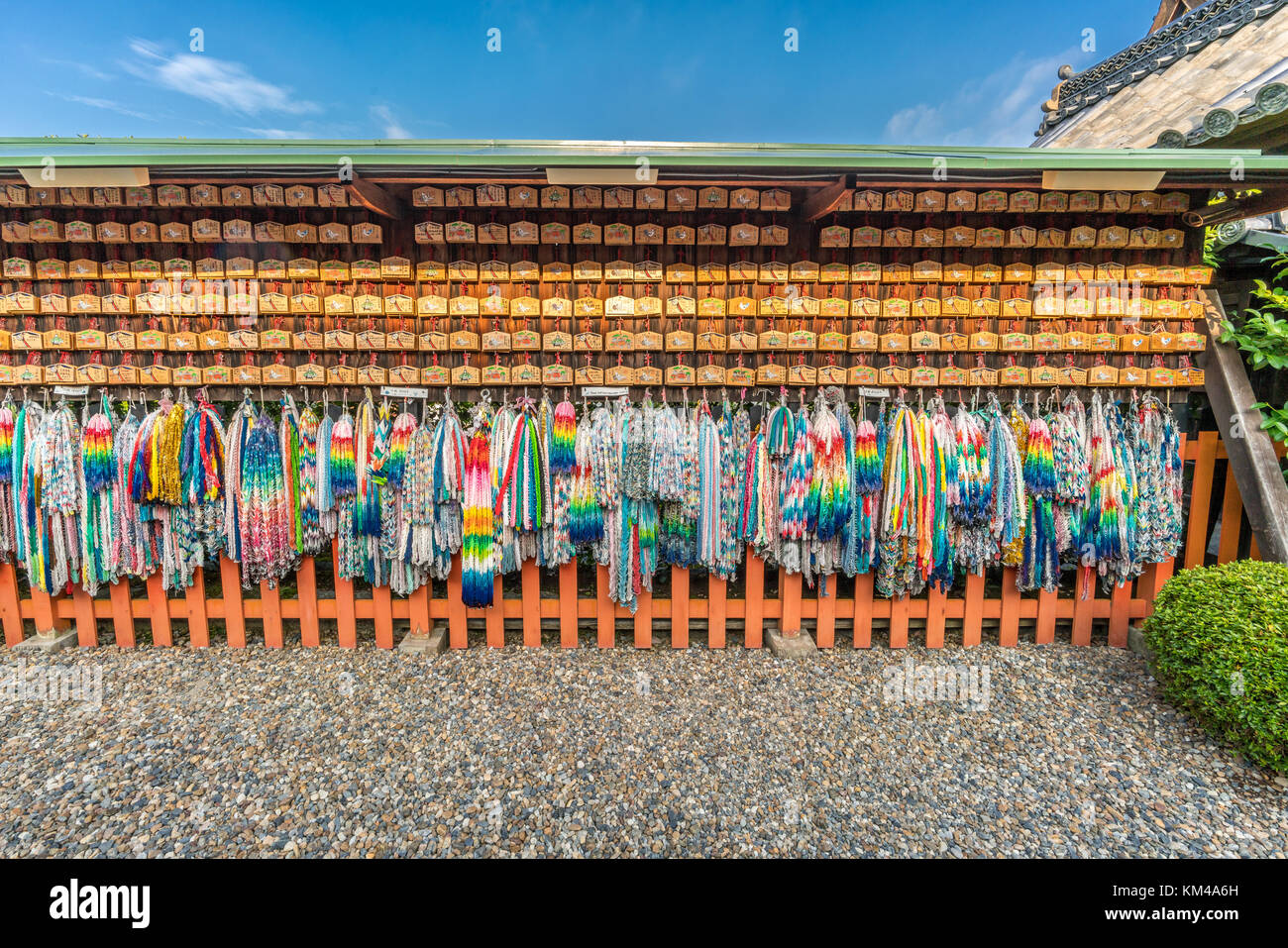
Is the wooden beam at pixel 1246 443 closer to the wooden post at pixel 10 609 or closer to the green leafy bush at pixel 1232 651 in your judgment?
the green leafy bush at pixel 1232 651

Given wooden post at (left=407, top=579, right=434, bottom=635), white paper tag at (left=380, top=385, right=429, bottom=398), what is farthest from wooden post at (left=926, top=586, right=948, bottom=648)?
white paper tag at (left=380, top=385, right=429, bottom=398)

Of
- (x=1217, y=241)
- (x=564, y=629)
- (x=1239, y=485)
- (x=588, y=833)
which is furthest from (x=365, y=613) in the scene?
(x=1217, y=241)

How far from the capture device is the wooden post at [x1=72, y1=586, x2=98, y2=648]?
3.70 metres

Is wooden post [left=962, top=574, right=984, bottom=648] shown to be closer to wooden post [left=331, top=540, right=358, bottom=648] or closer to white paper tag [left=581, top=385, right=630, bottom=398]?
white paper tag [left=581, top=385, right=630, bottom=398]

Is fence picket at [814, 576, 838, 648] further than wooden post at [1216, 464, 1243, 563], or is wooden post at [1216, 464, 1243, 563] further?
wooden post at [1216, 464, 1243, 563]

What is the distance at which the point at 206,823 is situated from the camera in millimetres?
2365

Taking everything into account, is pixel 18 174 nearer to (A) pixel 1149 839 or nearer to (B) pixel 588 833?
(B) pixel 588 833

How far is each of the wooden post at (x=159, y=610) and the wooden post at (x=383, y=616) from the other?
131cm

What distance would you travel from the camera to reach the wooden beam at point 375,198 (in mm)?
2975

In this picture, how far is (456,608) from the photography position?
146 inches

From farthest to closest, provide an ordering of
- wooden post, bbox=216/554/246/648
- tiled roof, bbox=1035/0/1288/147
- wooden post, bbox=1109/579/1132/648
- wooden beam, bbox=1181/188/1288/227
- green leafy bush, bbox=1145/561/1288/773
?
tiled roof, bbox=1035/0/1288/147 → wooden post, bbox=1109/579/1132/648 → wooden post, bbox=216/554/246/648 → wooden beam, bbox=1181/188/1288/227 → green leafy bush, bbox=1145/561/1288/773

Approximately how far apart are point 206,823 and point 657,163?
343 cm

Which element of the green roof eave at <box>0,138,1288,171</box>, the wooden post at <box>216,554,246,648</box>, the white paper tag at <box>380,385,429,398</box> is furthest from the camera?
the wooden post at <box>216,554,246,648</box>

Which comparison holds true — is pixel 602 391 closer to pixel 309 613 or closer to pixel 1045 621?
pixel 309 613
